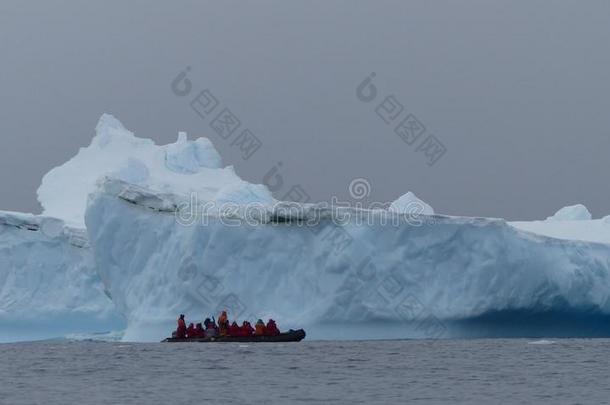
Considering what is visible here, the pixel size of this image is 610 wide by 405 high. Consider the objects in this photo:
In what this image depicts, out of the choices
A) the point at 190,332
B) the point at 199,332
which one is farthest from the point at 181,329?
the point at 199,332

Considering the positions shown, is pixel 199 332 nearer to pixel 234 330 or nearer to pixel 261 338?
pixel 234 330

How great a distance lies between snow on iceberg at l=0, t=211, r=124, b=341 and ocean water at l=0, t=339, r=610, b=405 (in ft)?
17.0

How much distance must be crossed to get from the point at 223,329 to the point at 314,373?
6501 mm

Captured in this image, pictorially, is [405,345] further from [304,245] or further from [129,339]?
[129,339]

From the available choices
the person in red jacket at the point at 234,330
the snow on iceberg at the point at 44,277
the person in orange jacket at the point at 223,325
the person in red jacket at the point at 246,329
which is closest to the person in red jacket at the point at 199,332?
the person in orange jacket at the point at 223,325

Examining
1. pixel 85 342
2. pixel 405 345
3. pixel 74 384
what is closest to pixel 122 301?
pixel 85 342

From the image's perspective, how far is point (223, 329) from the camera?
27469mm

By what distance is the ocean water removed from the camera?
17.9 metres

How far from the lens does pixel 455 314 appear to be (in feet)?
91.2

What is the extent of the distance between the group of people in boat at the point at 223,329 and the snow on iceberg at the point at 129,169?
824 centimetres

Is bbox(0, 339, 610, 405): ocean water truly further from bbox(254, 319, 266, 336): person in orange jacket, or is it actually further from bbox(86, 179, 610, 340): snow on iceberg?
bbox(86, 179, 610, 340): snow on iceberg

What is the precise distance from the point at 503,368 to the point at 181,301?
29.4 feet

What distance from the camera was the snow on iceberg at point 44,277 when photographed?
1355 inches

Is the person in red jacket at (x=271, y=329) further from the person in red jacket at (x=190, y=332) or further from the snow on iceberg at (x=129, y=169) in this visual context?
the snow on iceberg at (x=129, y=169)
